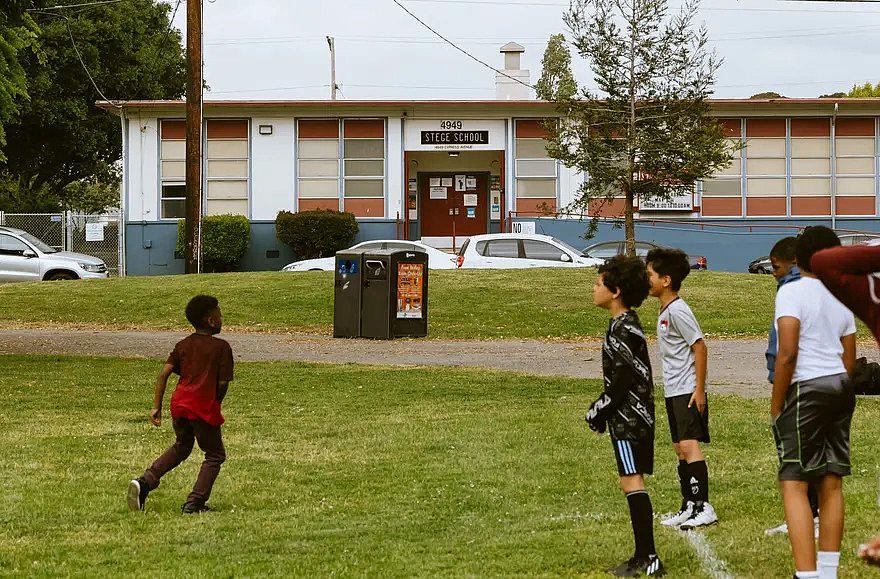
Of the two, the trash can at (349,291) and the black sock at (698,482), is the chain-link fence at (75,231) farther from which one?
the black sock at (698,482)

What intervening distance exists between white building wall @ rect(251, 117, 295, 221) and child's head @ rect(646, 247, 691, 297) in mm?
30908

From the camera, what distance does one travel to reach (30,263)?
103 ft

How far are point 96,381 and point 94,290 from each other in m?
11.0

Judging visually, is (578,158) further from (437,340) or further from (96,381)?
(96,381)

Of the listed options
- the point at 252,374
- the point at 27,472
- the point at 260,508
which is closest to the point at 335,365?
the point at 252,374

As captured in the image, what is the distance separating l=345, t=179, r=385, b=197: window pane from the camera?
37562 mm

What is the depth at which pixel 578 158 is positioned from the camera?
2592cm

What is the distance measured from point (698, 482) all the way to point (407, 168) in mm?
31360

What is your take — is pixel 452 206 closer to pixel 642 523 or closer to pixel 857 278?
pixel 642 523

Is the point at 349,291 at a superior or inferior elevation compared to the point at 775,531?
superior

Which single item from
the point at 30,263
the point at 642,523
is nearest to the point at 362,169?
the point at 30,263

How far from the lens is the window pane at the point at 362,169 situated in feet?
123

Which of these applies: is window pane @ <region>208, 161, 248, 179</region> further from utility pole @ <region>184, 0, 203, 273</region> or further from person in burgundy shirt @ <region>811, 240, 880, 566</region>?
person in burgundy shirt @ <region>811, 240, 880, 566</region>

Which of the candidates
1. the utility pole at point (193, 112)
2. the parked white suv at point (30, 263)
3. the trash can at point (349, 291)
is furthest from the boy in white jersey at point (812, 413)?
the parked white suv at point (30, 263)
